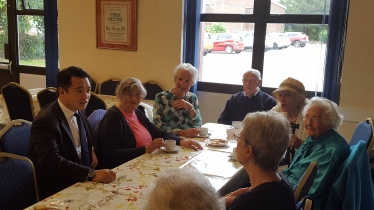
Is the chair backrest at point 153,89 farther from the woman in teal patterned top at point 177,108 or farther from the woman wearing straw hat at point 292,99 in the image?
the woman wearing straw hat at point 292,99

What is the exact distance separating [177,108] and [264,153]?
5.61 ft

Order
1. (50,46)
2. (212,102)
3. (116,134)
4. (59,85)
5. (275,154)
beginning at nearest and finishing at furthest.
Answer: (275,154)
(59,85)
(116,134)
(212,102)
(50,46)

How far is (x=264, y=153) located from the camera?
1492 millimetres

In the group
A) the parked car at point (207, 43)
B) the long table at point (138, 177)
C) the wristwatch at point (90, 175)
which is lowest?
the long table at point (138, 177)

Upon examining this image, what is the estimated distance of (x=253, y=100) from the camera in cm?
367

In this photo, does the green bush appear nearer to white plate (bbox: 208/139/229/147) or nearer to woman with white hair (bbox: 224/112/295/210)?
white plate (bbox: 208/139/229/147)

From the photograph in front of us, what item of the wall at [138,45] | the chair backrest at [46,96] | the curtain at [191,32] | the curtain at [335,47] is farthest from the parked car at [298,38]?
the chair backrest at [46,96]

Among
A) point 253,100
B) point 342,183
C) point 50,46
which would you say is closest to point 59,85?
point 342,183

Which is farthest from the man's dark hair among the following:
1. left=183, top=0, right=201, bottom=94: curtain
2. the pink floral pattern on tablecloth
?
left=183, top=0, right=201, bottom=94: curtain

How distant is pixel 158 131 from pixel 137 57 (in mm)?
2167

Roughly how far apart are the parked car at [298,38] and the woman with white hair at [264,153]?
9.05 ft

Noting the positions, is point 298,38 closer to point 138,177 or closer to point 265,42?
point 265,42

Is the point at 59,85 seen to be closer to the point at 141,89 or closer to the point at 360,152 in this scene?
the point at 141,89

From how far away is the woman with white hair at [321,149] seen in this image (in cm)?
189
